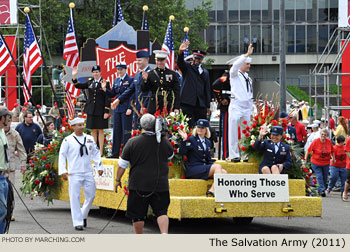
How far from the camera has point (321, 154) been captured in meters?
20.5

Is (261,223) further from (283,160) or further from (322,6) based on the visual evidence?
(322,6)

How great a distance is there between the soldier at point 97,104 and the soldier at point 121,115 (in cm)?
23

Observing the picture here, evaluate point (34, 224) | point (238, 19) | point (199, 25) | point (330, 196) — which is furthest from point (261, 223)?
point (238, 19)

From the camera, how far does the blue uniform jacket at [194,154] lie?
13.2 m

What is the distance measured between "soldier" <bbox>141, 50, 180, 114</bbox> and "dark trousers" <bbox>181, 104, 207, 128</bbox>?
609mm

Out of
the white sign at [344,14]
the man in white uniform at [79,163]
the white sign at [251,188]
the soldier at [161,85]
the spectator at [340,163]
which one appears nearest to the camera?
the white sign at [251,188]

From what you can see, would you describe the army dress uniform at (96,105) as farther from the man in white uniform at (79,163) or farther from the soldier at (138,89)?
the man in white uniform at (79,163)

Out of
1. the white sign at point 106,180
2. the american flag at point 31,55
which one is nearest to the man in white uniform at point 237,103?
the white sign at point 106,180

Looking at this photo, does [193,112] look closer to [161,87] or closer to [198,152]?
[161,87]

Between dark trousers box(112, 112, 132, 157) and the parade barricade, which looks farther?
dark trousers box(112, 112, 132, 157)

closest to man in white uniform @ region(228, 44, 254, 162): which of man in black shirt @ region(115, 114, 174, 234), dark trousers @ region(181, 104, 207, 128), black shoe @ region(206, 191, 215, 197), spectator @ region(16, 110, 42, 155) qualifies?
dark trousers @ region(181, 104, 207, 128)

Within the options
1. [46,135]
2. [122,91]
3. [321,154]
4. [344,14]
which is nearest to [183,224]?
[122,91]

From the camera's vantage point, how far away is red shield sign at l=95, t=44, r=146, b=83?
1830 cm

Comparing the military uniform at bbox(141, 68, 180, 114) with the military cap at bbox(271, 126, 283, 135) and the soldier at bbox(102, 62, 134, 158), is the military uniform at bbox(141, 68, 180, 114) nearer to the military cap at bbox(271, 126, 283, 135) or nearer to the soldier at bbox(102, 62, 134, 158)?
the soldier at bbox(102, 62, 134, 158)
